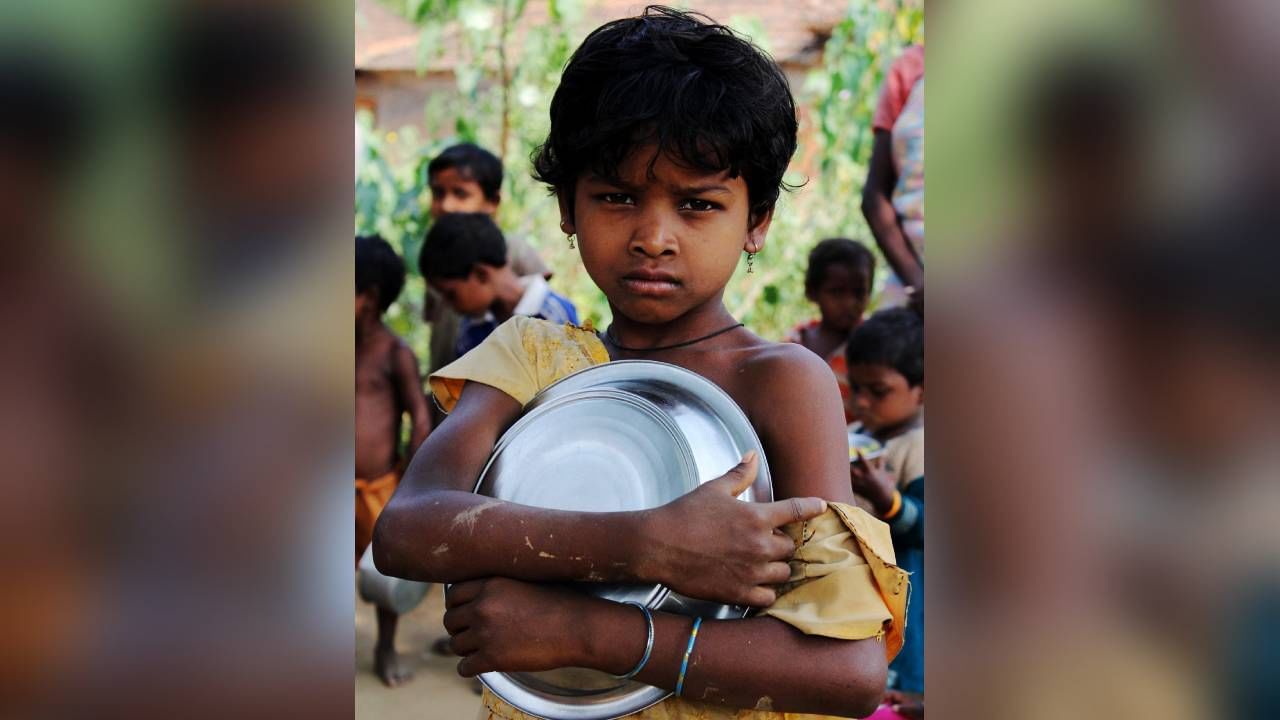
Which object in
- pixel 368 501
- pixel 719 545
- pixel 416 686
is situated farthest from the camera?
pixel 368 501

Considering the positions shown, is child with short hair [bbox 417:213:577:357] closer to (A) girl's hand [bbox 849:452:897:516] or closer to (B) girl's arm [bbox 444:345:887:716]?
(A) girl's hand [bbox 849:452:897:516]

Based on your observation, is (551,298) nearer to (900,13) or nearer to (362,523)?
(362,523)

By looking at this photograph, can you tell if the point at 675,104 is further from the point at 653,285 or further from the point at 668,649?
the point at 668,649

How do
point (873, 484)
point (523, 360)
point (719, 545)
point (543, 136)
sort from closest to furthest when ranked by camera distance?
point (719, 545) < point (523, 360) < point (873, 484) < point (543, 136)

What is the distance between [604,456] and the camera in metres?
1.26

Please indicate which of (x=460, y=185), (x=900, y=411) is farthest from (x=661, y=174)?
(x=460, y=185)

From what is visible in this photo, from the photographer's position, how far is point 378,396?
15.8 feet

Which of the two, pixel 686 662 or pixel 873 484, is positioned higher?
pixel 686 662

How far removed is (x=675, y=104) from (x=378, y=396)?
3.75 m

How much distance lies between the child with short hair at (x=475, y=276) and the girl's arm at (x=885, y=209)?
1200mm

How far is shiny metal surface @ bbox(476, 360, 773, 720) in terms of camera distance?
1.23 m

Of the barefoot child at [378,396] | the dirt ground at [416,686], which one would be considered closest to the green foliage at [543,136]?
the barefoot child at [378,396]
